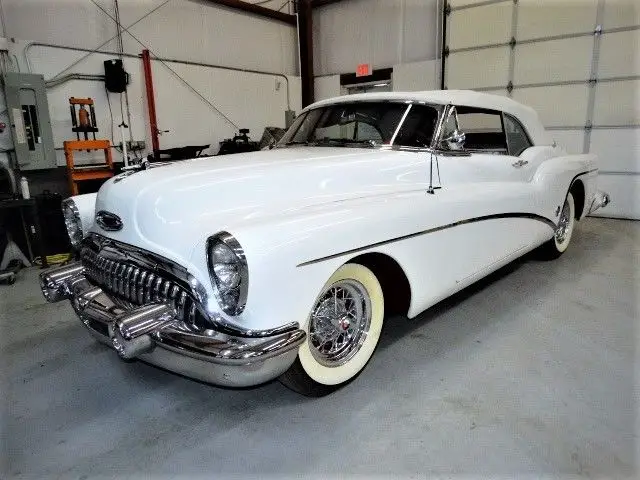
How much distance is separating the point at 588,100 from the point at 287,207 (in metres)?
6.66

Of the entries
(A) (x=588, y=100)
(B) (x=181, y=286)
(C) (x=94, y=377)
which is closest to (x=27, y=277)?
(C) (x=94, y=377)

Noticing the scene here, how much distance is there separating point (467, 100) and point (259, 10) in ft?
23.3

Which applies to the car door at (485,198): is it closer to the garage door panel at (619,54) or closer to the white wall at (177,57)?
the garage door panel at (619,54)

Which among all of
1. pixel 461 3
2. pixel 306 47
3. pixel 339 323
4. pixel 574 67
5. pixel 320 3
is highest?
pixel 320 3

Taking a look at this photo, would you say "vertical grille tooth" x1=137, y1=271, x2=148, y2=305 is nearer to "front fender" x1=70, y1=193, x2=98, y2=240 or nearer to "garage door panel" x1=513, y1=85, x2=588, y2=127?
"front fender" x1=70, y1=193, x2=98, y2=240

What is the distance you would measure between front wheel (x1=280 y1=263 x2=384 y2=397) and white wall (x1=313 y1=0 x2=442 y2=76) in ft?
24.3

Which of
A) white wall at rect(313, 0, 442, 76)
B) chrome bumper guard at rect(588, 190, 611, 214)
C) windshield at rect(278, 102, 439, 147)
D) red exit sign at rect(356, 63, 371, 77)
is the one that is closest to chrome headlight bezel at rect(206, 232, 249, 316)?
windshield at rect(278, 102, 439, 147)

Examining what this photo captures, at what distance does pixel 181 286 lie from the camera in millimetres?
1896

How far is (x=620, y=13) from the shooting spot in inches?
255

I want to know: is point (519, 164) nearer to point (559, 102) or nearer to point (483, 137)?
point (483, 137)

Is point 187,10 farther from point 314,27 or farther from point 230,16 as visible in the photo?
point 314,27

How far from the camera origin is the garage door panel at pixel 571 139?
7.09 metres

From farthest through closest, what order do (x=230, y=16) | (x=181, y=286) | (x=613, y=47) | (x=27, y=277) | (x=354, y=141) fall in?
(x=230, y=16), (x=613, y=47), (x=27, y=277), (x=354, y=141), (x=181, y=286)

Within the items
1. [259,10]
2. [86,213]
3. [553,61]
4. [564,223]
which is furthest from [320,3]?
[86,213]
